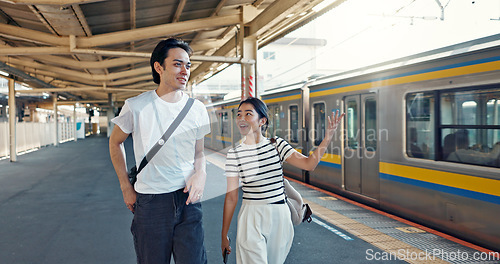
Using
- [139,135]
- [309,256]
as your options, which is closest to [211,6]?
[309,256]

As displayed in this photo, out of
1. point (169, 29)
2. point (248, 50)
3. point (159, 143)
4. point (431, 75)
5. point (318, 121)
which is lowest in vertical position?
point (159, 143)

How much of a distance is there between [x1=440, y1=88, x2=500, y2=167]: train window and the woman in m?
2.82

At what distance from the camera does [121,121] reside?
2133mm

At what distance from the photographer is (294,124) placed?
9.49 m

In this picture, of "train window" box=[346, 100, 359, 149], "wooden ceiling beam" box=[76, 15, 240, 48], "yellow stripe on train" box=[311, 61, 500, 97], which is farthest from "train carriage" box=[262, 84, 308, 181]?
"wooden ceiling beam" box=[76, 15, 240, 48]

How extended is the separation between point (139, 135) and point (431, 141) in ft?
14.2

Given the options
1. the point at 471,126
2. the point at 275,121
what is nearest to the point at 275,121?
the point at 275,121

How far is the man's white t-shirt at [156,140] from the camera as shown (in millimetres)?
2154

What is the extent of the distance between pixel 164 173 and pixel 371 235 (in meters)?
3.58

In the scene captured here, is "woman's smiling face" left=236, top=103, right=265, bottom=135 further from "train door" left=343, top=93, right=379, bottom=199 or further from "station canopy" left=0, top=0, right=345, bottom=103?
"station canopy" left=0, top=0, right=345, bottom=103

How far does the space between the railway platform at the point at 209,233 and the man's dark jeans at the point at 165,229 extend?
6.97 feet

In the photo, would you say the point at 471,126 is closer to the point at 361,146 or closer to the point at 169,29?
the point at 361,146

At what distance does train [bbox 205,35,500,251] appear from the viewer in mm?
4352

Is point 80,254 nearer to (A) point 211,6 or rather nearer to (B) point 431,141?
(B) point 431,141
